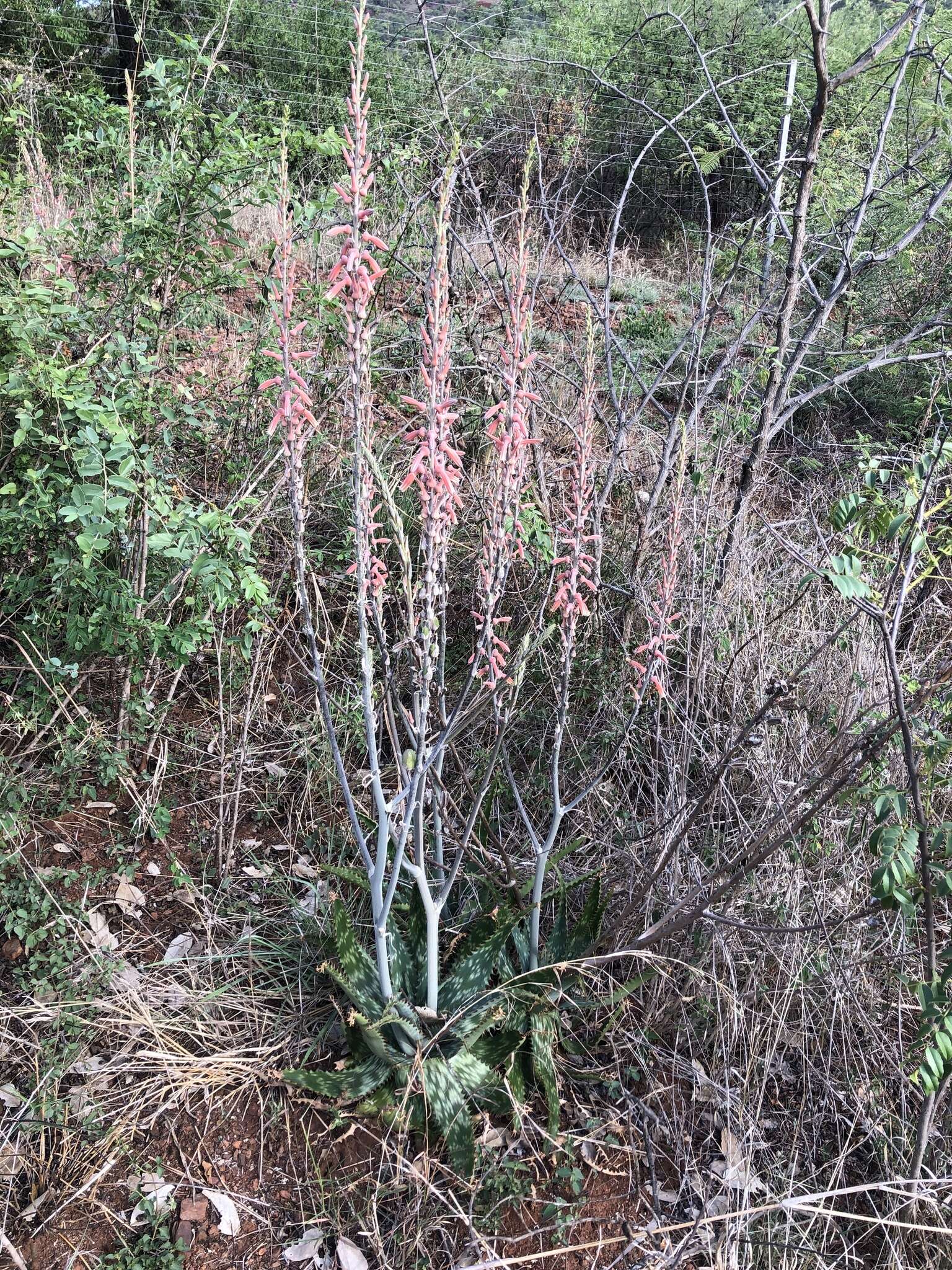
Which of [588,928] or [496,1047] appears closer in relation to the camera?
[496,1047]

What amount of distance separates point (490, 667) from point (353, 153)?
1.03 meters

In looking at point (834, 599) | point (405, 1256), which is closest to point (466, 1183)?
point (405, 1256)

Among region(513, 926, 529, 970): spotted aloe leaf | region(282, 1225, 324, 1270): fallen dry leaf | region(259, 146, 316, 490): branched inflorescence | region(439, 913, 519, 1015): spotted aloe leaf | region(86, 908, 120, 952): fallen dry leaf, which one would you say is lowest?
region(282, 1225, 324, 1270): fallen dry leaf

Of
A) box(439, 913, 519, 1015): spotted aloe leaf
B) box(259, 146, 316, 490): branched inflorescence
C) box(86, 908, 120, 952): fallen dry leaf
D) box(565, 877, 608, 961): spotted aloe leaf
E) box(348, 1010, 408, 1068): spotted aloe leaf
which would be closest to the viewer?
box(259, 146, 316, 490): branched inflorescence

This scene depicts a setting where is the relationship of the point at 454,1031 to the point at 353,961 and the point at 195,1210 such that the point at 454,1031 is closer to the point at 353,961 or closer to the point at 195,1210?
the point at 353,961

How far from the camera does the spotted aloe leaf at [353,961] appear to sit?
2219 mm

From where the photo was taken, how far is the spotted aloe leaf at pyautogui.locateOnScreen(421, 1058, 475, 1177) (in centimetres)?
212

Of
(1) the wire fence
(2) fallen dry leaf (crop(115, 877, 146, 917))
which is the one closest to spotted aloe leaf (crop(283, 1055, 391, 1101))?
(2) fallen dry leaf (crop(115, 877, 146, 917))

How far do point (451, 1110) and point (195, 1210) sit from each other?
688 mm

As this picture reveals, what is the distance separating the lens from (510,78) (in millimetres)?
8086

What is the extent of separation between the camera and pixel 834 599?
3684mm

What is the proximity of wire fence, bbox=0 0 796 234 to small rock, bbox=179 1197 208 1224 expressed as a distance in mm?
6619

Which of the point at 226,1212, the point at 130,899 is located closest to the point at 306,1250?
the point at 226,1212

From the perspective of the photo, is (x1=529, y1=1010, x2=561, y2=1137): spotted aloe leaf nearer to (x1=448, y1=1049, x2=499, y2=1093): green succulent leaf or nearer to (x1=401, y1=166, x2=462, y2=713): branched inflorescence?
(x1=448, y1=1049, x2=499, y2=1093): green succulent leaf
